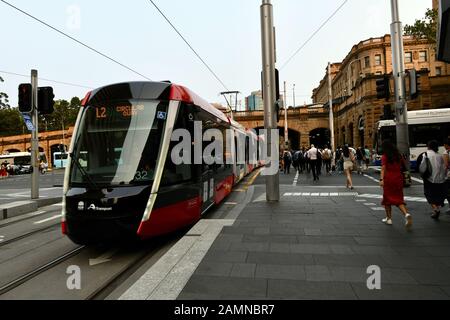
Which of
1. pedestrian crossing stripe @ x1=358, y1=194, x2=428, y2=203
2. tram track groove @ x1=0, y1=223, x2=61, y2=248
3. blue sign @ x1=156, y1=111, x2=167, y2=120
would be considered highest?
blue sign @ x1=156, y1=111, x2=167, y2=120

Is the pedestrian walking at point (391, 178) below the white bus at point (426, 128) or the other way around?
below

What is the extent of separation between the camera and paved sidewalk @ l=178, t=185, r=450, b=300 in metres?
3.68

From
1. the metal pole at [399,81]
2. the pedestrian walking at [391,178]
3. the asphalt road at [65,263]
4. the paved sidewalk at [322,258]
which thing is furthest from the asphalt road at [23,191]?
the metal pole at [399,81]

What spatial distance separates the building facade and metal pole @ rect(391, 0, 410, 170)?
50 centimetres

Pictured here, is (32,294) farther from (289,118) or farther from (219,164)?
(289,118)

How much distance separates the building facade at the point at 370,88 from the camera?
3478 cm

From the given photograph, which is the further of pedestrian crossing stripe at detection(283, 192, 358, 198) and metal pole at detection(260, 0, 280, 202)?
pedestrian crossing stripe at detection(283, 192, 358, 198)

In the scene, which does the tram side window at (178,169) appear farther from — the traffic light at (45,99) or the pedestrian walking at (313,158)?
the pedestrian walking at (313,158)

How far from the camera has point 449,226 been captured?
6.52 m

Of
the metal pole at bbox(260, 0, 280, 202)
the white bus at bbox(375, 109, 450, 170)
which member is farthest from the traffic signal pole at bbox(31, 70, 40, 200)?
the white bus at bbox(375, 109, 450, 170)

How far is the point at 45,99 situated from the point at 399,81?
11984 mm

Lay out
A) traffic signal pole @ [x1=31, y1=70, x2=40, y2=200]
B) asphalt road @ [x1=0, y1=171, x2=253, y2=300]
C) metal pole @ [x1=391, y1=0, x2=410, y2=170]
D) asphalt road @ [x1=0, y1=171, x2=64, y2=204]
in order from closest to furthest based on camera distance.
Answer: asphalt road @ [x1=0, y1=171, x2=253, y2=300]
traffic signal pole @ [x1=31, y1=70, x2=40, y2=200]
metal pole @ [x1=391, y1=0, x2=410, y2=170]
asphalt road @ [x1=0, y1=171, x2=64, y2=204]

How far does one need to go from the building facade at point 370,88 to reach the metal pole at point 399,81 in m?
0.50

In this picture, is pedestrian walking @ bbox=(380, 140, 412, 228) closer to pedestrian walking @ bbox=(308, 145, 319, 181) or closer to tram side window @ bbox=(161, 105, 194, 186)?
tram side window @ bbox=(161, 105, 194, 186)
